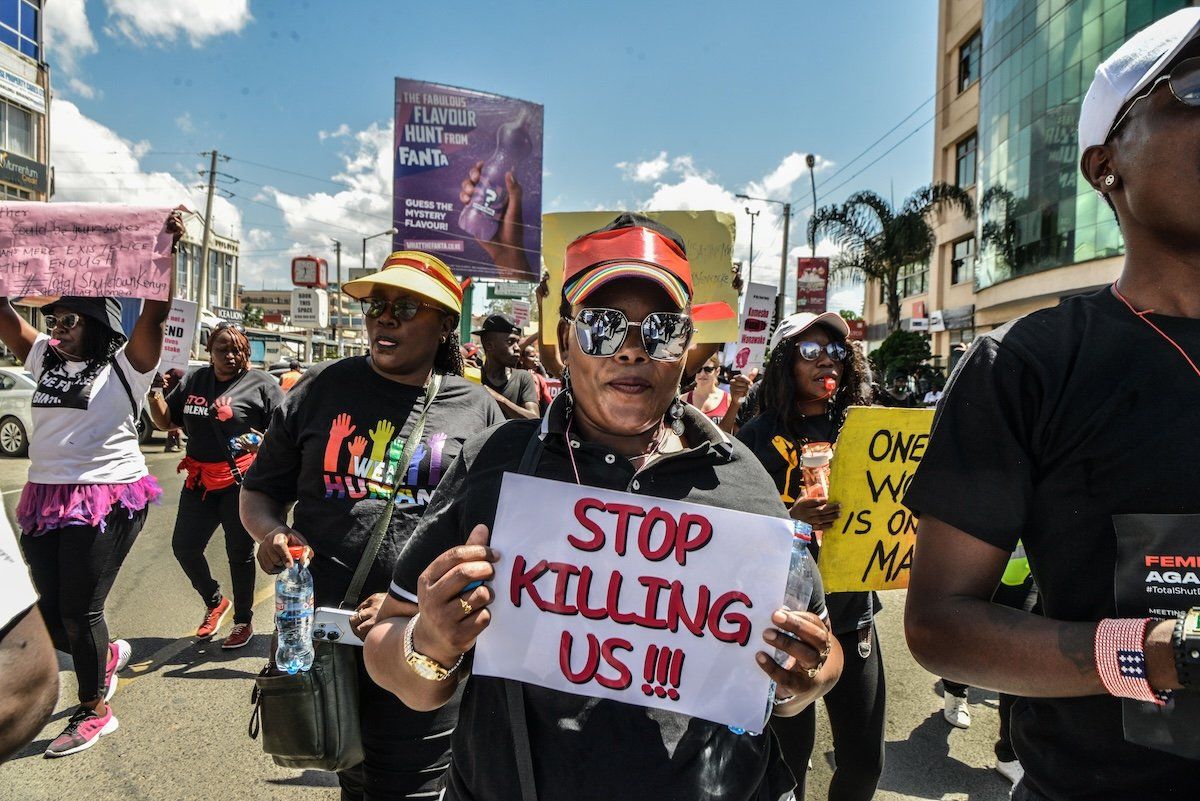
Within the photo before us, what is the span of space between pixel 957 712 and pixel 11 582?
412 centimetres

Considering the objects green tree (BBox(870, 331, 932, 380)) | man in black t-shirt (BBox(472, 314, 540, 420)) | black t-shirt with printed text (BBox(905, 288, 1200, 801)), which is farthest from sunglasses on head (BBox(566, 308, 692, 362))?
green tree (BBox(870, 331, 932, 380))

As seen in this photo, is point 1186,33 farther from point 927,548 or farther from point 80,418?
point 80,418

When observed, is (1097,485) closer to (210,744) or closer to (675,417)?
(675,417)

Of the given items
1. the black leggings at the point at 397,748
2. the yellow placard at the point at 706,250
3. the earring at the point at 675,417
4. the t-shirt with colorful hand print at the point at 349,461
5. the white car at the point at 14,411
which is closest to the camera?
the earring at the point at 675,417

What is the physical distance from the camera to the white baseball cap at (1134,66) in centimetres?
114

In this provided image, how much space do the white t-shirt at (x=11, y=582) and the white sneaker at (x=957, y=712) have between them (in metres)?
4.06

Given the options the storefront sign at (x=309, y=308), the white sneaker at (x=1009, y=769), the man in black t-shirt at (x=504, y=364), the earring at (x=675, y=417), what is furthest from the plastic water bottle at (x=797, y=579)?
the storefront sign at (x=309, y=308)

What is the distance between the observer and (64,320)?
334 centimetres

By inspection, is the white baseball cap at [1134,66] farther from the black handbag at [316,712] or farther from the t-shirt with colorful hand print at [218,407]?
the t-shirt with colorful hand print at [218,407]

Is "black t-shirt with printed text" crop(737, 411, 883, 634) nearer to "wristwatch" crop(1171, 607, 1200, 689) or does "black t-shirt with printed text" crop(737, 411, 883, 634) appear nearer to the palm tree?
"wristwatch" crop(1171, 607, 1200, 689)

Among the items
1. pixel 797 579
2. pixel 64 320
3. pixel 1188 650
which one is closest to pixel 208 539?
pixel 64 320

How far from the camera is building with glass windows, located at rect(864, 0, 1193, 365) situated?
21344 millimetres

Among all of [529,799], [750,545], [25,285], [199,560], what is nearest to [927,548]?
[750,545]

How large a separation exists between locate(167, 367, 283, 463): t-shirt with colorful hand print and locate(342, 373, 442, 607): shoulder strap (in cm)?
254
